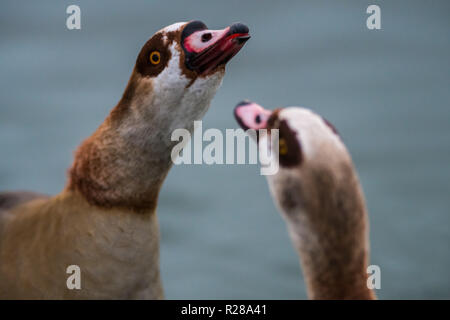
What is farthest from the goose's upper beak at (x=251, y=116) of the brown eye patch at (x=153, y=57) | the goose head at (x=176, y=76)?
the brown eye patch at (x=153, y=57)

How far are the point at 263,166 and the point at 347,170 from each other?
195mm

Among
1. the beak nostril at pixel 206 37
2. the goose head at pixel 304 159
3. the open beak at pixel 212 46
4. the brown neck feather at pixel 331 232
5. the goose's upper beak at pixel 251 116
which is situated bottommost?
Result: the brown neck feather at pixel 331 232

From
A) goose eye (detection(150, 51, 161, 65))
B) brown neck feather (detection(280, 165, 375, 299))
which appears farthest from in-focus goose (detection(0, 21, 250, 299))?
brown neck feather (detection(280, 165, 375, 299))

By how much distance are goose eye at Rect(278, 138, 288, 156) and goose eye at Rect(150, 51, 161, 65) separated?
293 millimetres

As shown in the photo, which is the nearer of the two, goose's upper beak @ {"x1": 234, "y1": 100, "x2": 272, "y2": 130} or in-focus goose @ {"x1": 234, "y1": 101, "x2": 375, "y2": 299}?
in-focus goose @ {"x1": 234, "y1": 101, "x2": 375, "y2": 299}

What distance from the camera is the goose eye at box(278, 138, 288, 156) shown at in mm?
1384

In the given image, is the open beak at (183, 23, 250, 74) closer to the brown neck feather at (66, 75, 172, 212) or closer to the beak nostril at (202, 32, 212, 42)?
the beak nostril at (202, 32, 212, 42)

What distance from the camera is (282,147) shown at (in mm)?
1393

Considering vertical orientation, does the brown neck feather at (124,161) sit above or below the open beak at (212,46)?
below

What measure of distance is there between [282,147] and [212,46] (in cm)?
25

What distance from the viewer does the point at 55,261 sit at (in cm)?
146

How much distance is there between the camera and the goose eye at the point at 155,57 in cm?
137

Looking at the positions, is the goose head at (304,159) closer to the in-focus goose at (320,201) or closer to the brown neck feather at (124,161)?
the in-focus goose at (320,201)
